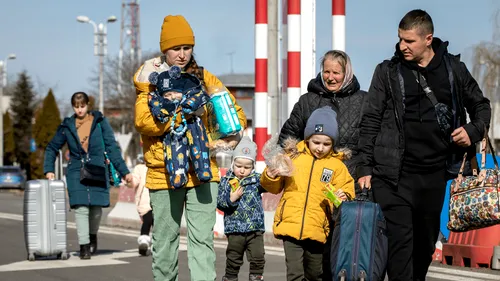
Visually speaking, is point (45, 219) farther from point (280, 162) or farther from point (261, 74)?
point (280, 162)

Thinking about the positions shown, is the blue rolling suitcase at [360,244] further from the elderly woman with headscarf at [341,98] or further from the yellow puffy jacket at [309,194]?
the elderly woman with headscarf at [341,98]

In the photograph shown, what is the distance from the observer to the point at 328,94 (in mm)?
6867

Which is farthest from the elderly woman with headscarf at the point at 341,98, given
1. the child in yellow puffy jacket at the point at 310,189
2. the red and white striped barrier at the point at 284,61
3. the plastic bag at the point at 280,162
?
the red and white striped barrier at the point at 284,61

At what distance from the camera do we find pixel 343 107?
684 centimetres

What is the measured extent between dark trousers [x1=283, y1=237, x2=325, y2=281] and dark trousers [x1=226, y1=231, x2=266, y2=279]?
63.3 inches

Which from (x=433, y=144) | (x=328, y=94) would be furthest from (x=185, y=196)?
(x=433, y=144)

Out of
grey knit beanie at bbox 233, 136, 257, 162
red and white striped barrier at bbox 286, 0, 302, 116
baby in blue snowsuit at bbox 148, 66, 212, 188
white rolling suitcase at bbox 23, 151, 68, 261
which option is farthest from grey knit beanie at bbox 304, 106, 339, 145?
red and white striped barrier at bbox 286, 0, 302, 116

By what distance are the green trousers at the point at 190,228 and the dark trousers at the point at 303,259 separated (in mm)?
524

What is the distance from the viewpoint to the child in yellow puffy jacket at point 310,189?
6574 mm

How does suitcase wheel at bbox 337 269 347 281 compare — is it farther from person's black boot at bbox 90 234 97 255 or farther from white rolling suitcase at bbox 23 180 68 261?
person's black boot at bbox 90 234 97 255

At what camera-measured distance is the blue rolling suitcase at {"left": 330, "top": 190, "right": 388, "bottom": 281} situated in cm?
607

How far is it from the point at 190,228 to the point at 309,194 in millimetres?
842

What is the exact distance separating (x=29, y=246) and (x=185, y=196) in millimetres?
4977

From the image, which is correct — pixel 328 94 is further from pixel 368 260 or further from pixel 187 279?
pixel 187 279
